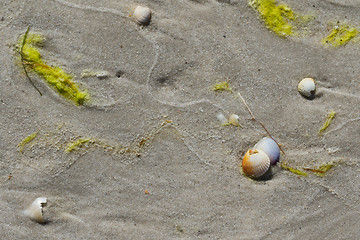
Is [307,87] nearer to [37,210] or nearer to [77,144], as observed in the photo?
[77,144]

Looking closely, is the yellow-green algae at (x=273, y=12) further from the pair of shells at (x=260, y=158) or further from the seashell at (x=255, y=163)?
the seashell at (x=255, y=163)

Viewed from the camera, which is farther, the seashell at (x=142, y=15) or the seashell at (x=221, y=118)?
the seashell at (x=221, y=118)

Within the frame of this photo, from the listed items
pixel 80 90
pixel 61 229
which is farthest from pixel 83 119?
pixel 61 229

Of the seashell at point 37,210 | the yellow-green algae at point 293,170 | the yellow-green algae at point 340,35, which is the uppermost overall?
the yellow-green algae at point 340,35

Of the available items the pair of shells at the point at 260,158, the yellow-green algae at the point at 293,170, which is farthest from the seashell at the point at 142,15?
→ the yellow-green algae at the point at 293,170

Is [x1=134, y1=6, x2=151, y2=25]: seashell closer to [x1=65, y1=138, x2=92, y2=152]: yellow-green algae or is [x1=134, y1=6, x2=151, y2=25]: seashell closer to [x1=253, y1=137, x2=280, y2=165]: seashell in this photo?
[x1=65, y1=138, x2=92, y2=152]: yellow-green algae

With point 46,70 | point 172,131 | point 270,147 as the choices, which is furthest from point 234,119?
point 46,70
